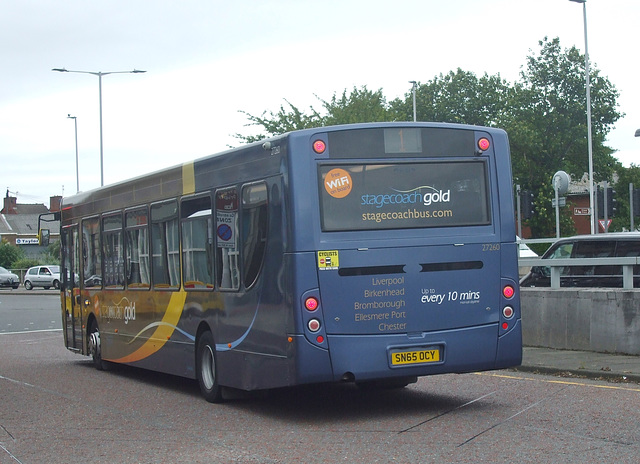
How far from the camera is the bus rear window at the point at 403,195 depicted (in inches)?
374

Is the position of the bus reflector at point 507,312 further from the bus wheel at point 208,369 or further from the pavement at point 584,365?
the bus wheel at point 208,369

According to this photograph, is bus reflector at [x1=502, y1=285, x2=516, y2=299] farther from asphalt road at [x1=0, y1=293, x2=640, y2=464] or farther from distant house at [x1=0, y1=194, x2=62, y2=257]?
distant house at [x1=0, y1=194, x2=62, y2=257]

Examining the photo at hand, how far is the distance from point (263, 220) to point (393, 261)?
135cm

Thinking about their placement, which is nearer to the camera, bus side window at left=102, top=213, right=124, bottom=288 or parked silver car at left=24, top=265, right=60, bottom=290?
bus side window at left=102, top=213, right=124, bottom=288

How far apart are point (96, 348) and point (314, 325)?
7722 millimetres

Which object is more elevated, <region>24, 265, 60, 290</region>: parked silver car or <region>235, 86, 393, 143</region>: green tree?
<region>235, 86, 393, 143</region>: green tree

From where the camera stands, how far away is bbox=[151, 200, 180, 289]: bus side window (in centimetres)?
1250

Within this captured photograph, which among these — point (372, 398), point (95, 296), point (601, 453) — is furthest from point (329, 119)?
point (601, 453)

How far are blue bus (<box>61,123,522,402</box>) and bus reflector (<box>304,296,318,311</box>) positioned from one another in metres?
0.01

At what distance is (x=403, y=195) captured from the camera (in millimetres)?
9766

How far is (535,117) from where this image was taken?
256 ft

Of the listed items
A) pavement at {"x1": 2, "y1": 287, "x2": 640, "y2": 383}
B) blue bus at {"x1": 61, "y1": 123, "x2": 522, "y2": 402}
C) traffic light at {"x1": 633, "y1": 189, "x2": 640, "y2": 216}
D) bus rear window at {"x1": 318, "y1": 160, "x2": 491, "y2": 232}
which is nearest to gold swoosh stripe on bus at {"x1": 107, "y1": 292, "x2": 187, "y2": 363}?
blue bus at {"x1": 61, "y1": 123, "x2": 522, "y2": 402}

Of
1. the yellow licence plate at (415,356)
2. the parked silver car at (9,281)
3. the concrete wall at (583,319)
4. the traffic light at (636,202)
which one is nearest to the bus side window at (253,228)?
the yellow licence plate at (415,356)

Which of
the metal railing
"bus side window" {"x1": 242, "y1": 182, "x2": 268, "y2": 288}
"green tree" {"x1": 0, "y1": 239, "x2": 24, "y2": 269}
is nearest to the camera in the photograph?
"bus side window" {"x1": 242, "y1": 182, "x2": 268, "y2": 288}
